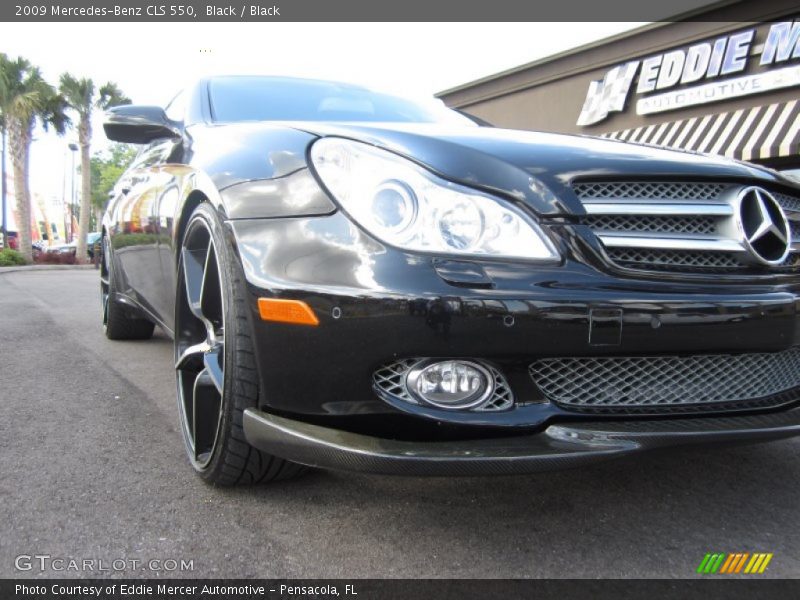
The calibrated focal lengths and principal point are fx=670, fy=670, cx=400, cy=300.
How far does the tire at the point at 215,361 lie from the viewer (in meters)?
1.75

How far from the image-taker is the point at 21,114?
23.3m

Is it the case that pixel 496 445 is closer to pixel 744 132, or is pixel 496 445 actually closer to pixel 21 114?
pixel 744 132

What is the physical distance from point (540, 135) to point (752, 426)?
1047mm

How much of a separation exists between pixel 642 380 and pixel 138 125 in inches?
85.4

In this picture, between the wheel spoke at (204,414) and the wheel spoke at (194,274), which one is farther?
the wheel spoke at (194,274)

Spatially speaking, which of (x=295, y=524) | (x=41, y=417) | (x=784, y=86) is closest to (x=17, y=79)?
(x=784, y=86)

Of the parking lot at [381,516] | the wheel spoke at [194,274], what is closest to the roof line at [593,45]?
the parking lot at [381,516]

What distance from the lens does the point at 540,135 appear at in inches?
83.6

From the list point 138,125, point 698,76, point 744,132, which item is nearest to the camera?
point 138,125

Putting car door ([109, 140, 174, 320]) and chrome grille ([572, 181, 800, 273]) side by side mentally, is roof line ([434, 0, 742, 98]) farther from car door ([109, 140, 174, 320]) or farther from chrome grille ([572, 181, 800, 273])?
chrome grille ([572, 181, 800, 273])

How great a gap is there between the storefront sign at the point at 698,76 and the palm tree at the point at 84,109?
20.4 meters

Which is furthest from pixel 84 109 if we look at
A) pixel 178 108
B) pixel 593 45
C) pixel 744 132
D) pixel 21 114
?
pixel 178 108

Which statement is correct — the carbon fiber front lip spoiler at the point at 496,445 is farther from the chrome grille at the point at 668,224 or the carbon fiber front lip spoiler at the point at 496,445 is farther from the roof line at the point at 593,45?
the roof line at the point at 593,45
